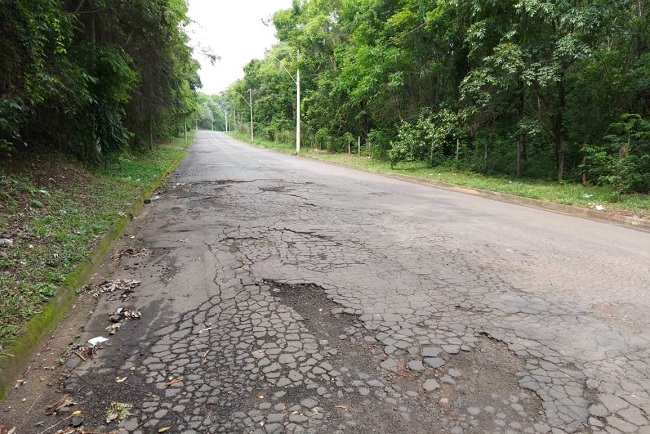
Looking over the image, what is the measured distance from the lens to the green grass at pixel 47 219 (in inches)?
152

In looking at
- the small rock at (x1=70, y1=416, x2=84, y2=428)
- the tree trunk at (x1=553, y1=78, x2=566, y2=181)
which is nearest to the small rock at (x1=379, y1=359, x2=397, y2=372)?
the small rock at (x1=70, y1=416, x2=84, y2=428)

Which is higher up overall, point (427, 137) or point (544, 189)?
point (427, 137)

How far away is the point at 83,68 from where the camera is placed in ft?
33.1

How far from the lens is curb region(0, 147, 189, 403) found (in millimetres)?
2928

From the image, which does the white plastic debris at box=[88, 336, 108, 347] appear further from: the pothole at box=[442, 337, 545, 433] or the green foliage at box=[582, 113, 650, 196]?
the green foliage at box=[582, 113, 650, 196]

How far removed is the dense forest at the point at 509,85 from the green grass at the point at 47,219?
11.4m

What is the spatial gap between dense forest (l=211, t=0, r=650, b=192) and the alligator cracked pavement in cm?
708

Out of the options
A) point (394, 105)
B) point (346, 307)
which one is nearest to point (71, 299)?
point (346, 307)

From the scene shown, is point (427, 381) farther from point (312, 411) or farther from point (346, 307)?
point (346, 307)

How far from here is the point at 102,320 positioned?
3844 mm

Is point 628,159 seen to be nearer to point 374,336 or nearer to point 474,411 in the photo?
point 374,336

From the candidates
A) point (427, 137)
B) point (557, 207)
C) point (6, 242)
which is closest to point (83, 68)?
point (6, 242)

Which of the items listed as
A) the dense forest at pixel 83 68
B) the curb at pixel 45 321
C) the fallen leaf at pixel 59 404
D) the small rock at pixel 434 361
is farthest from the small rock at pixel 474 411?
the dense forest at pixel 83 68

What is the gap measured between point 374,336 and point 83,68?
34.0 ft
